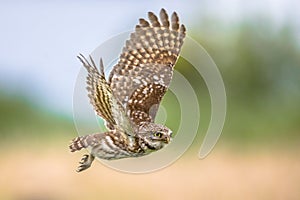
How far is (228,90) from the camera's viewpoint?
20.2ft

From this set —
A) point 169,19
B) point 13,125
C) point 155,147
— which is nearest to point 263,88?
point 13,125

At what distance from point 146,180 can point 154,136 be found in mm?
3027

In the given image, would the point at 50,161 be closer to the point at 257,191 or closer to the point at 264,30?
the point at 257,191

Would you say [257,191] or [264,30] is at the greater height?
[264,30]

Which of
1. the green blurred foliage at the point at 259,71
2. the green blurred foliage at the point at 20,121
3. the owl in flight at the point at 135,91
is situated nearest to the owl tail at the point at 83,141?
the owl in flight at the point at 135,91

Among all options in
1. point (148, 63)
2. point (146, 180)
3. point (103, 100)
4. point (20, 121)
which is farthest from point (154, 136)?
point (20, 121)

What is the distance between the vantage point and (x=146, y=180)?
4.58 meters

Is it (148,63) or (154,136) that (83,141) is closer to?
(154,136)

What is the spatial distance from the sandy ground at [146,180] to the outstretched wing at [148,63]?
7.03 feet

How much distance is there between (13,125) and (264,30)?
2396 mm

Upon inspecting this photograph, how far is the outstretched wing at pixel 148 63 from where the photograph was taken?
1.80m

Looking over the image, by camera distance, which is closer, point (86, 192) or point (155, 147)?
point (155, 147)

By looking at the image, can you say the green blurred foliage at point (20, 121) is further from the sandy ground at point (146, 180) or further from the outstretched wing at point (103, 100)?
the outstretched wing at point (103, 100)

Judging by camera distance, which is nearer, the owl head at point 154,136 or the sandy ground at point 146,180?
the owl head at point 154,136
